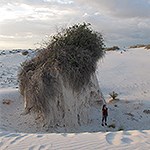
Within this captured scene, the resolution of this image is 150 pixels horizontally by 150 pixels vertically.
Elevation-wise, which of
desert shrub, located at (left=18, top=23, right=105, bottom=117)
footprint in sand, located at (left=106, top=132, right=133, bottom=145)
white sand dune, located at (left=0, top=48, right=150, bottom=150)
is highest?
desert shrub, located at (left=18, top=23, right=105, bottom=117)

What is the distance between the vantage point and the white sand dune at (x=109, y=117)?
314 inches

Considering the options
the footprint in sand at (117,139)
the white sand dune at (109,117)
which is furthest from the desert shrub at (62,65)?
the footprint in sand at (117,139)

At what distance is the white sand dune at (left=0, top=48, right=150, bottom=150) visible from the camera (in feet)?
26.2

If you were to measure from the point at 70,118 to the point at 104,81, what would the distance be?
10433 millimetres

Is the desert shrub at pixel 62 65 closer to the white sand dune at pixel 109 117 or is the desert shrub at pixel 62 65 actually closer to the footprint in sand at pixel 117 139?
the white sand dune at pixel 109 117

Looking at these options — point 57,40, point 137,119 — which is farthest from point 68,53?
point 137,119

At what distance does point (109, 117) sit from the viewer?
15617 millimetres

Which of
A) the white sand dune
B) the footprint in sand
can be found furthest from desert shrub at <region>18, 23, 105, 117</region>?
the footprint in sand

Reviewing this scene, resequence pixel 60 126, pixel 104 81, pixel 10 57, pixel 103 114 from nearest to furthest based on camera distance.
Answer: pixel 60 126
pixel 103 114
pixel 104 81
pixel 10 57

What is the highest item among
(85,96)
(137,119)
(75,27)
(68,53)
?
(75,27)

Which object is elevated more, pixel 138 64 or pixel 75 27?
pixel 75 27

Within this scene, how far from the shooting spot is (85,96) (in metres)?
14.7

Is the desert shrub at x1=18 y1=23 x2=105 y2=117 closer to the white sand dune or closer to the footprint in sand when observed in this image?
the white sand dune

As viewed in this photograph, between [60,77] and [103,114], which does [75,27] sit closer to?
[60,77]
